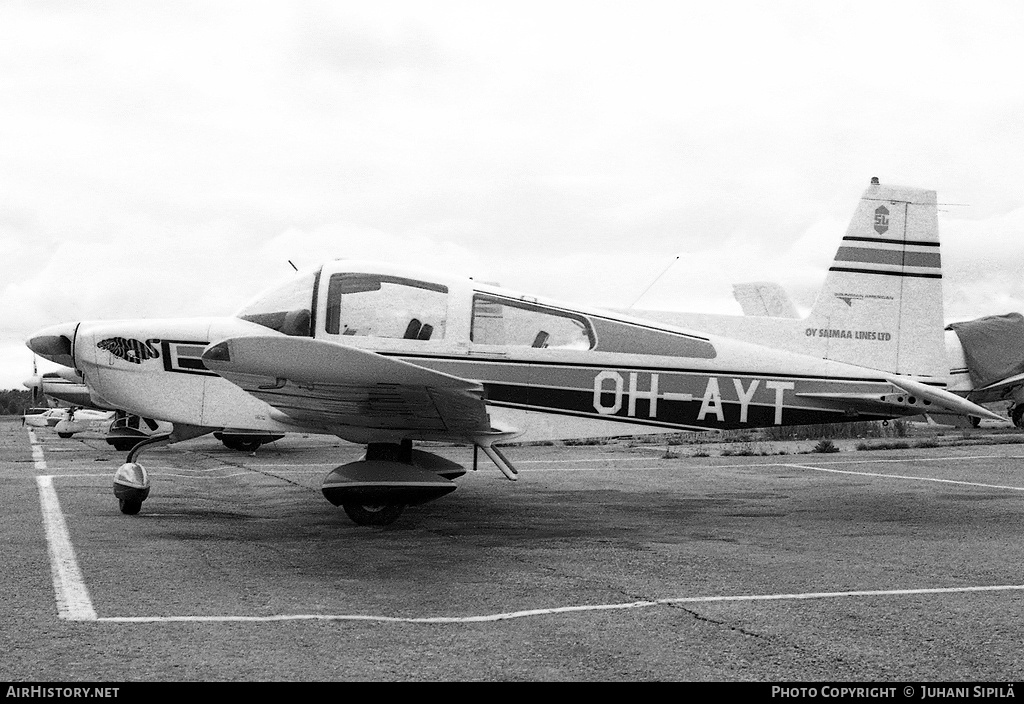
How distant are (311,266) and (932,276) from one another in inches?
221

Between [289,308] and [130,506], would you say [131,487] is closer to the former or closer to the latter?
[130,506]

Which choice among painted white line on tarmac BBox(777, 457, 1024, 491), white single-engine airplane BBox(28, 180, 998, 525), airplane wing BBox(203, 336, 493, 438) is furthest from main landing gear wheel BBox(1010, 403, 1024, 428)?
airplane wing BBox(203, 336, 493, 438)

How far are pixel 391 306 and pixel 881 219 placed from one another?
177 inches

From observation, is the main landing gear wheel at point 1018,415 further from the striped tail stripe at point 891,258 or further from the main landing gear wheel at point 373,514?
the main landing gear wheel at point 373,514

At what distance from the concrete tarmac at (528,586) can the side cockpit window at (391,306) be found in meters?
1.67

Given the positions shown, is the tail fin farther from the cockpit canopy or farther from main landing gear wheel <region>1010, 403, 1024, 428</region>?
main landing gear wheel <region>1010, 403, 1024, 428</region>

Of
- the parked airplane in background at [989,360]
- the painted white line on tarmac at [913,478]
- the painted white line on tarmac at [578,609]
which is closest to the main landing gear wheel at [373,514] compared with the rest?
the painted white line on tarmac at [578,609]

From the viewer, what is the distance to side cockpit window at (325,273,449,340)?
8383 millimetres

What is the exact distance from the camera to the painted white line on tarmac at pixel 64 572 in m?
4.80

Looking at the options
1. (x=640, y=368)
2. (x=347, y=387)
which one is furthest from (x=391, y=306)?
(x=640, y=368)

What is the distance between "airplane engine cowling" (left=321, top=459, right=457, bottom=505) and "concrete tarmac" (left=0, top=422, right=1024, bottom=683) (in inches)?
11.8

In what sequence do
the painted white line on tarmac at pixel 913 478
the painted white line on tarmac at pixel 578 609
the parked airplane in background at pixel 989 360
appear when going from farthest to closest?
1. the parked airplane in background at pixel 989 360
2. the painted white line on tarmac at pixel 913 478
3. the painted white line on tarmac at pixel 578 609
